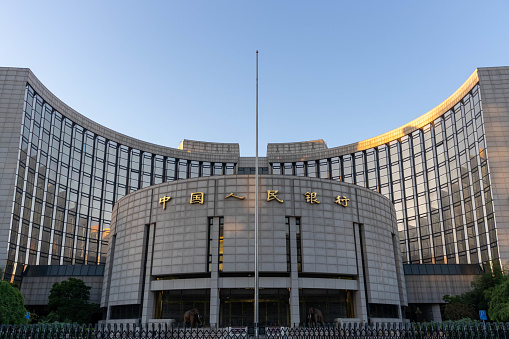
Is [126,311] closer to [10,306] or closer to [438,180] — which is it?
[10,306]

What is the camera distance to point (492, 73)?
67.6 m

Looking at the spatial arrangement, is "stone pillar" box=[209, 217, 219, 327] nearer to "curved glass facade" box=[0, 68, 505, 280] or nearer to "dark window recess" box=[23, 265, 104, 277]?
"dark window recess" box=[23, 265, 104, 277]

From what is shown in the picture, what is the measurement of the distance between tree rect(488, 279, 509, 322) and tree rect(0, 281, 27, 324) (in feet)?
143

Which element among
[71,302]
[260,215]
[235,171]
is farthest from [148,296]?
[235,171]

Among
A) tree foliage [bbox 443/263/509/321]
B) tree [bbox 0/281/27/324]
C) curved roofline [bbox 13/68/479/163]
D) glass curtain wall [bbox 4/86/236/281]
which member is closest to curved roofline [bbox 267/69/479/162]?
curved roofline [bbox 13/68/479/163]

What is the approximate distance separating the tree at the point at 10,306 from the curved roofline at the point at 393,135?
2466 inches

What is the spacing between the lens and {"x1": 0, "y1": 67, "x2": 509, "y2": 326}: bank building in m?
49.8

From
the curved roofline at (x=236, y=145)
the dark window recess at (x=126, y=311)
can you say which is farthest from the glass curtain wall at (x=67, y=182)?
the dark window recess at (x=126, y=311)

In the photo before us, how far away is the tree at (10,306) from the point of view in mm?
37706

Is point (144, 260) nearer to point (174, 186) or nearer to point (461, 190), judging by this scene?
point (174, 186)

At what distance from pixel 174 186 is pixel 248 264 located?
43.3 feet

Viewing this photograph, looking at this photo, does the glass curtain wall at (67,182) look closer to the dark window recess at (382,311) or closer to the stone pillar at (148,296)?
the stone pillar at (148,296)

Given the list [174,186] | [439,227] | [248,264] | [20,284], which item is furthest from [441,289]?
[20,284]

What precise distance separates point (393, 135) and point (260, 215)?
46.0m
